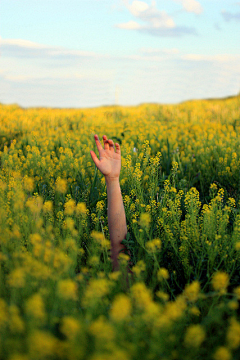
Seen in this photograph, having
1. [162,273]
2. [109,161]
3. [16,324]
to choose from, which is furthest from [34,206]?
[16,324]

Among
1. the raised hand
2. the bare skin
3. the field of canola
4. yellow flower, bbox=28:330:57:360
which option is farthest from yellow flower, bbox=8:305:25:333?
the raised hand

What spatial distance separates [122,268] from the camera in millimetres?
1948

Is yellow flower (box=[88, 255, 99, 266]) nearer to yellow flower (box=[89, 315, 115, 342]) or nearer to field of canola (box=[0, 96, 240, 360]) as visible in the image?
field of canola (box=[0, 96, 240, 360])

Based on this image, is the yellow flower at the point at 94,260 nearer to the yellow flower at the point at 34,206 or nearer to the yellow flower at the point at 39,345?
the yellow flower at the point at 34,206

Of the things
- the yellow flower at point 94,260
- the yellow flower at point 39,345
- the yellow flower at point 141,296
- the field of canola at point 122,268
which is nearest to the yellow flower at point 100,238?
the field of canola at point 122,268

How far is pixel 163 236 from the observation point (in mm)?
2717

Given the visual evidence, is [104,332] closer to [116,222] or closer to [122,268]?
[122,268]

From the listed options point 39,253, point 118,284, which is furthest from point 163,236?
point 39,253

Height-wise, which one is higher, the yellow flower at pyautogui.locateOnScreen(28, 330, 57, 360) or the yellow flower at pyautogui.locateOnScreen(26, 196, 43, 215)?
the yellow flower at pyautogui.locateOnScreen(26, 196, 43, 215)

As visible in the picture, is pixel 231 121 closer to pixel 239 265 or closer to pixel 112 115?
pixel 112 115

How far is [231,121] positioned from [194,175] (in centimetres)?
441

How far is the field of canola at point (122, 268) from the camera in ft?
3.81

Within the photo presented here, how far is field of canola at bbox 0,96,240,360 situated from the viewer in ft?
3.81

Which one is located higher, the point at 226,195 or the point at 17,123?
the point at 17,123
